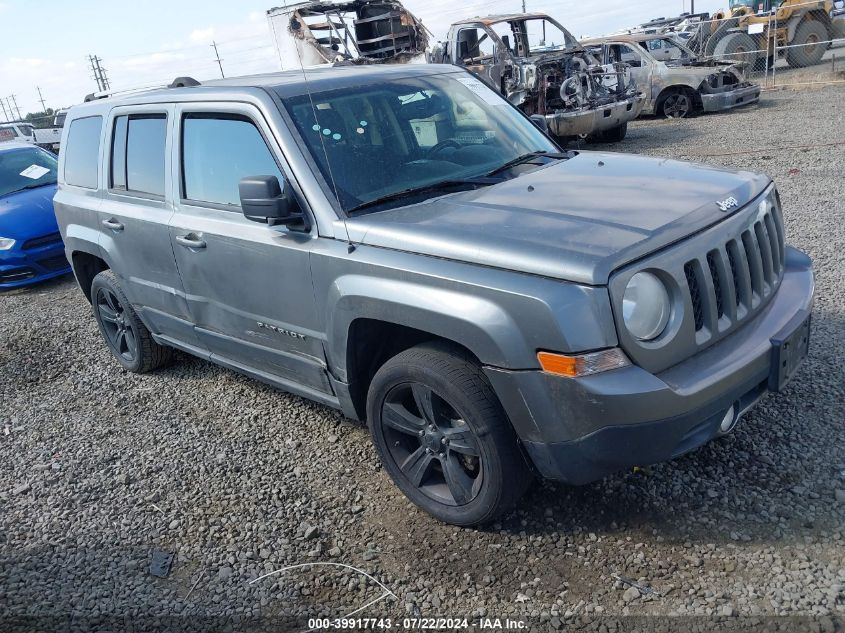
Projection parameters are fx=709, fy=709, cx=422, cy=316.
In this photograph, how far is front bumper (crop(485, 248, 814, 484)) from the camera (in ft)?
8.14

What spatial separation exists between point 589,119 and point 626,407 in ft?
34.7

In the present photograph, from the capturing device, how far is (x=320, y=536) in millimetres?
3279

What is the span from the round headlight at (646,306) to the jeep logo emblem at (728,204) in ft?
1.85

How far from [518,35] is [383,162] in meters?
10.8

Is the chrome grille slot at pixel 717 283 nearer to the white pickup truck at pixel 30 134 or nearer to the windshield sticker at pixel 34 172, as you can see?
the windshield sticker at pixel 34 172

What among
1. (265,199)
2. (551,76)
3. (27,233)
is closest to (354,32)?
(551,76)

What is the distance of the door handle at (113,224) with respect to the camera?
15.1ft

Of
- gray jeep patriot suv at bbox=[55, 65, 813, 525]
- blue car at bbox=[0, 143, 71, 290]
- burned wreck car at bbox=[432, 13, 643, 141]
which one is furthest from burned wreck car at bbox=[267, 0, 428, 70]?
gray jeep patriot suv at bbox=[55, 65, 813, 525]

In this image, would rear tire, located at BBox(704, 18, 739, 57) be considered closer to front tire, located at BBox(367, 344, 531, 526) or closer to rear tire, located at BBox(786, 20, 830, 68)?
rear tire, located at BBox(786, 20, 830, 68)

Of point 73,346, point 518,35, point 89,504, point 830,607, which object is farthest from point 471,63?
point 830,607

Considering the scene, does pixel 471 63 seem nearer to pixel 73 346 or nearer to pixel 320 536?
pixel 73 346

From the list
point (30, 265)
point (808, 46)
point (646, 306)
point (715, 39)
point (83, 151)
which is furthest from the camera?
point (808, 46)

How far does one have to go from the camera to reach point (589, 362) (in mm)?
2475

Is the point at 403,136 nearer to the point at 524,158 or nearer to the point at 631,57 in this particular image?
the point at 524,158
